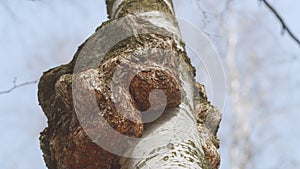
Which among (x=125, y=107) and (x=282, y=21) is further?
(x=282, y=21)

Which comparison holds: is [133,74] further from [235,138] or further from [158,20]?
[235,138]

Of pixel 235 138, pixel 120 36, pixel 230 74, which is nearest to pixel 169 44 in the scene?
pixel 120 36

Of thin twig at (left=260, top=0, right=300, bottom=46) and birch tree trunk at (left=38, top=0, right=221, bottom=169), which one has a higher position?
thin twig at (left=260, top=0, right=300, bottom=46)

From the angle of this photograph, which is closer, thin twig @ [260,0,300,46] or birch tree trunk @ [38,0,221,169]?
birch tree trunk @ [38,0,221,169]

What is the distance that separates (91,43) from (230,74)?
518 cm

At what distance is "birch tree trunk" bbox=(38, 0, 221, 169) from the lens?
2.97 ft

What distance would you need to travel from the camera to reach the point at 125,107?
921 mm

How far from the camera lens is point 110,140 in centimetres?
92

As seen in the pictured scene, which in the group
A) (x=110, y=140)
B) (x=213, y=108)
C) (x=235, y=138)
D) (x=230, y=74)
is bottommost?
(x=110, y=140)

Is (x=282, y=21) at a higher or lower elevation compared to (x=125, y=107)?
higher

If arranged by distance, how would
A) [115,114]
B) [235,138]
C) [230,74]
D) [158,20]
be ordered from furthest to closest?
[230,74], [235,138], [158,20], [115,114]

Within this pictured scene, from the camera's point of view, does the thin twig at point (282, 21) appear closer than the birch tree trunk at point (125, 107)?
No

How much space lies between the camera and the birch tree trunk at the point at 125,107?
0.90 metres

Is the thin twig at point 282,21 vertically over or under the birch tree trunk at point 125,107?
over
